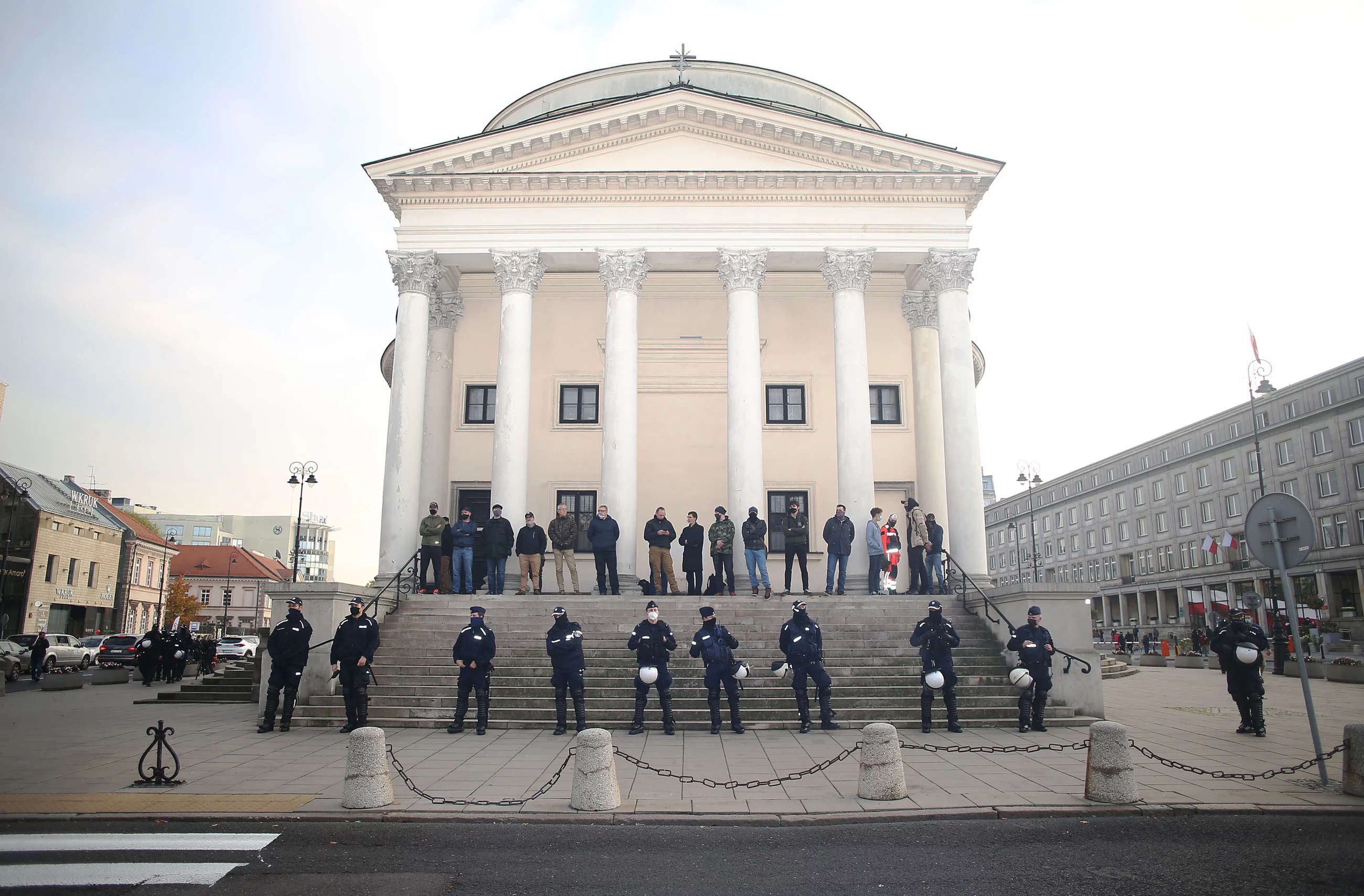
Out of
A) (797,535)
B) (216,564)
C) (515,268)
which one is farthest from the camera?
(216,564)

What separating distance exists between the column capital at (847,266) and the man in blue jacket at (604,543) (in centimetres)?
869

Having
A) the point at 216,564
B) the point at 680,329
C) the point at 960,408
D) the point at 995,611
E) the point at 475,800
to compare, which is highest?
the point at 680,329

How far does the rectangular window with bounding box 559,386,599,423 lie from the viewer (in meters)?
26.9

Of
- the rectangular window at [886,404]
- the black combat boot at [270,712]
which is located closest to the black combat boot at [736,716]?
the black combat boot at [270,712]

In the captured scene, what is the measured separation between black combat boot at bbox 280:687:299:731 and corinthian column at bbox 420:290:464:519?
1117 cm

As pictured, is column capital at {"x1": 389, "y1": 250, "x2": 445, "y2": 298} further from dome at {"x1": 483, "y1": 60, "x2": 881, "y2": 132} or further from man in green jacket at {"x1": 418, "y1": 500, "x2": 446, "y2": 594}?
dome at {"x1": 483, "y1": 60, "x2": 881, "y2": 132}

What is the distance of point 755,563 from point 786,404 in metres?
8.69

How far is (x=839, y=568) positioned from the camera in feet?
64.3

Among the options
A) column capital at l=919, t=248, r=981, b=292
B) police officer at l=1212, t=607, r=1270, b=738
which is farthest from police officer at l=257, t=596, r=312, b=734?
column capital at l=919, t=248, r=981, b=292

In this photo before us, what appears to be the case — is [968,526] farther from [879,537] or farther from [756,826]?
[756,826]

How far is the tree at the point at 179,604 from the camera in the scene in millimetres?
76175

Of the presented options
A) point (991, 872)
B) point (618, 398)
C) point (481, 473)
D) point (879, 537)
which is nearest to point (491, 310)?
point (481, 473)

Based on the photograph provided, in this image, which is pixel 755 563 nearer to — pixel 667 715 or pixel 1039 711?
pixel 667 715

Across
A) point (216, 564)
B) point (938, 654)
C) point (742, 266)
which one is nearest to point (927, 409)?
point (742, 266)
